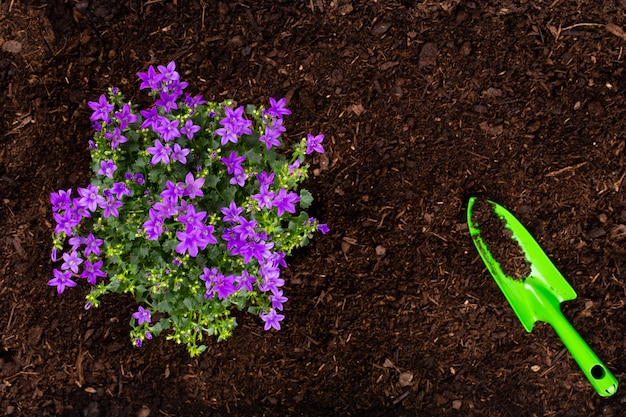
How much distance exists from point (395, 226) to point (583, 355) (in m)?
1.06

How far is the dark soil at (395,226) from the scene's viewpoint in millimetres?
2812

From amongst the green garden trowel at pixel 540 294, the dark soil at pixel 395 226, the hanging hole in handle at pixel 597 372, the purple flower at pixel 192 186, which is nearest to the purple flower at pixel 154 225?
the purple flower at pixel 192 186

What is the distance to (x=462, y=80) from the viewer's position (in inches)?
112

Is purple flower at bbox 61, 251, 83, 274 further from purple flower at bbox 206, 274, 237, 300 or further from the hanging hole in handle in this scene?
the hanging hole in handle

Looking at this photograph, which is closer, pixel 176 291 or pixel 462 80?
pixel 176 291

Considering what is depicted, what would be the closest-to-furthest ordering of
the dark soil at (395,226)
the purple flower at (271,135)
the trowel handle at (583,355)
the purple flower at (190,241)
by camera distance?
the purple flower at (190,241), the purple flower at (271,135), the trowel handle at (583,355), the dark soil at (395,226)

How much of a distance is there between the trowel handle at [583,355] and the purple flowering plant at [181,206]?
1.35 metres

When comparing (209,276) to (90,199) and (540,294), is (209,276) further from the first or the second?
(540,294)

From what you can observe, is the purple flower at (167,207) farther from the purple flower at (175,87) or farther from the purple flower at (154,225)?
the purple flower at (175,87)

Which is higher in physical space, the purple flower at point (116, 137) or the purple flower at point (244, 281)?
the purple flower at point (116, 137)

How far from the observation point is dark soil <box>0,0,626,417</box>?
2.81m

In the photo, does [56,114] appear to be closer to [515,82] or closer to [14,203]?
[14,203]

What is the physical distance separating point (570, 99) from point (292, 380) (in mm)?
1949

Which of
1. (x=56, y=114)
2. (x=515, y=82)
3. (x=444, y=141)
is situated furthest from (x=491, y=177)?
(x=56, y=114)
